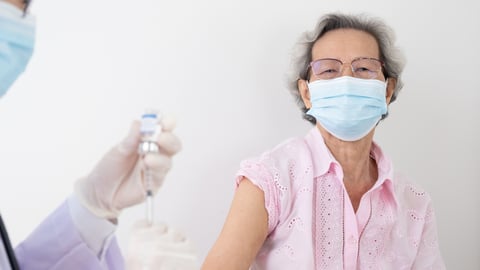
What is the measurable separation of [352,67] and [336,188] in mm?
323

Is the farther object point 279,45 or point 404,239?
point 279,45

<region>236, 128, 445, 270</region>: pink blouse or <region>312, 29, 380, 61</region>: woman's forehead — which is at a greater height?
<region>312, 29, 380, 61</region>: woman's forehead

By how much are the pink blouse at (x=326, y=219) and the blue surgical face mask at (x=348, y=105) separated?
0.28 feet

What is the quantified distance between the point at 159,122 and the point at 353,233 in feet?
2.12

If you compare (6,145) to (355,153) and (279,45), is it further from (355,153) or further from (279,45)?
(355,153)

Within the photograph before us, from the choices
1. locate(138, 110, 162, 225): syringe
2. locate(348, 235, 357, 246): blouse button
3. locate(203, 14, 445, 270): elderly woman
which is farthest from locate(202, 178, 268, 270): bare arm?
locate(138, 110, 162, 225): syringe

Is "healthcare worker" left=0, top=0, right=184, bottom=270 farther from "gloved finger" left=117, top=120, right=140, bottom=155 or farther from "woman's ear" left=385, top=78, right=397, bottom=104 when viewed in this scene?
"woman's ear" left=385, top=78, right=397, bottom=104

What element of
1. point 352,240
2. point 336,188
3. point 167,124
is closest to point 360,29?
point 336,188

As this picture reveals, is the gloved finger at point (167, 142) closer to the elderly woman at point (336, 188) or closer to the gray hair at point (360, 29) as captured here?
the elderly woman at point (336, 188)

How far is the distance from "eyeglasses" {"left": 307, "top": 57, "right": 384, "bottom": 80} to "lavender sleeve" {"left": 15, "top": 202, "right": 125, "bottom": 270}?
2.33ft

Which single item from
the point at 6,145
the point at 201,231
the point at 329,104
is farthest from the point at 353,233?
the point at 6,145

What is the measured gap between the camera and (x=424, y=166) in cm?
173

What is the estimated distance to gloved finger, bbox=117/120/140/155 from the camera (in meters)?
0.96

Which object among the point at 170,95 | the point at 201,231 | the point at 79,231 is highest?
the point at 170,95
